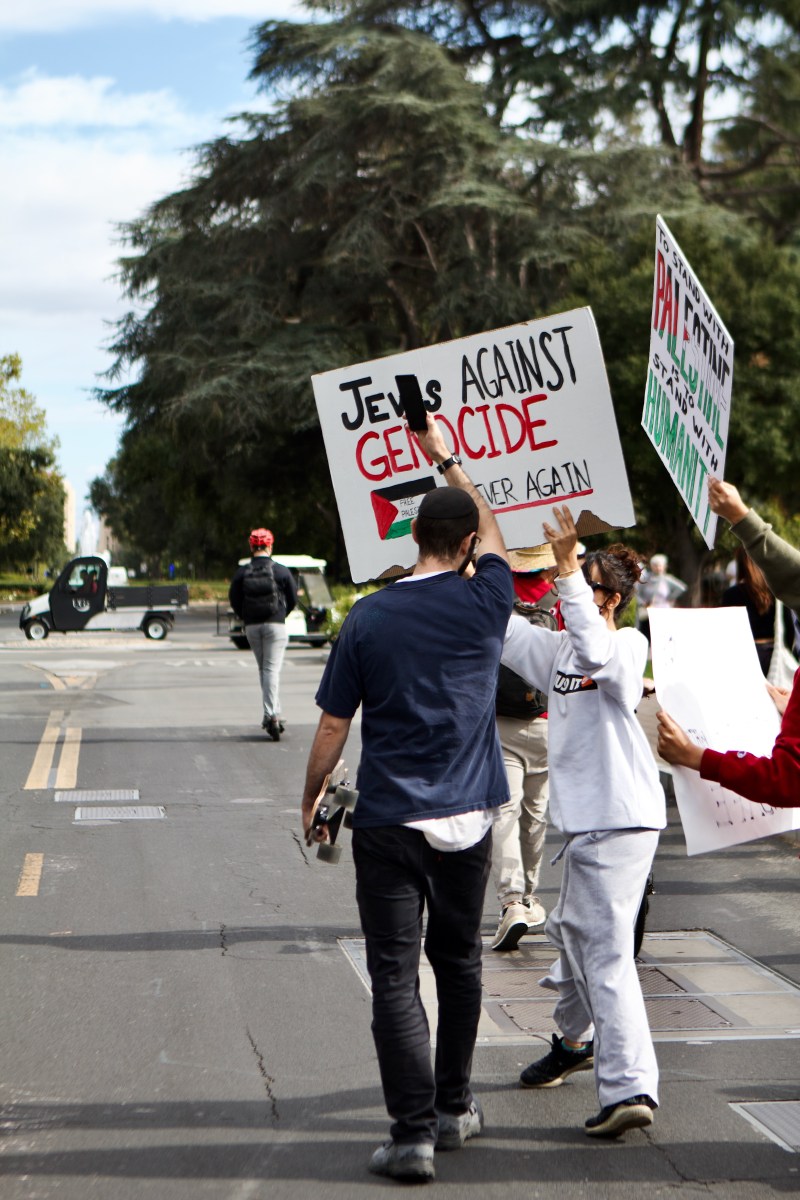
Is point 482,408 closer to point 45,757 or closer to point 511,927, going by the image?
point 511,927

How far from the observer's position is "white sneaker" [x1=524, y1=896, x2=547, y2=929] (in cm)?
662

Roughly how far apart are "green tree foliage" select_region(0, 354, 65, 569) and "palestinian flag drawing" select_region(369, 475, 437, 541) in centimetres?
5372

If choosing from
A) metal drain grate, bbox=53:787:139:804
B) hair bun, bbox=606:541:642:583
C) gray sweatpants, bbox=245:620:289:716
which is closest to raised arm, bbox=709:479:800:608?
hair bun, bbox=606:541:642:583

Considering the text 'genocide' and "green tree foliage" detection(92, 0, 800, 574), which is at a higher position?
"green tree foliage" detection(92, 0, 800, 574)

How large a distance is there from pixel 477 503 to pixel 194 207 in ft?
121

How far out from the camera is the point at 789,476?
120 ft

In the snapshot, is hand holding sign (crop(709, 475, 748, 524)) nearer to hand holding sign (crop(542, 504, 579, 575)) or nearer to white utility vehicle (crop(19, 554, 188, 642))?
hand holding sign (crop(542, 504, 579, 575))

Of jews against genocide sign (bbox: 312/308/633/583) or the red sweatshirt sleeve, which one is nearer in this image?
the red sweatshirt sleeve

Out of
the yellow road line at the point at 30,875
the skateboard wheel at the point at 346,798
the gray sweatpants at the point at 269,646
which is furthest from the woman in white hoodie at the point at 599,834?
the gray sweatpants at the point at 269,646

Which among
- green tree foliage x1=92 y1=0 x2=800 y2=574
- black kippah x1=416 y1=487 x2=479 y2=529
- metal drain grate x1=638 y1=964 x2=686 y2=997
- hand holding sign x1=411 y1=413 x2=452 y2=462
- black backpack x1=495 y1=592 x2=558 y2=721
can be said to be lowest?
metal drain grate x1=638 y1=964 x2=686 y2=997

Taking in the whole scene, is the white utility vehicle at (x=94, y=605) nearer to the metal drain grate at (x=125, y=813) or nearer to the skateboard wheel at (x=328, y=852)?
the metal drain grate at (x=125, y=813)

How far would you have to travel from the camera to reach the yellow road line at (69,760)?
37.8 ft

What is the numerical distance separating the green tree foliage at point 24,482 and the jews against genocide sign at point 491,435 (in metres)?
53.6

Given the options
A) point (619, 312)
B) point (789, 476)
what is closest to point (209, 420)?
point (619, 312)
